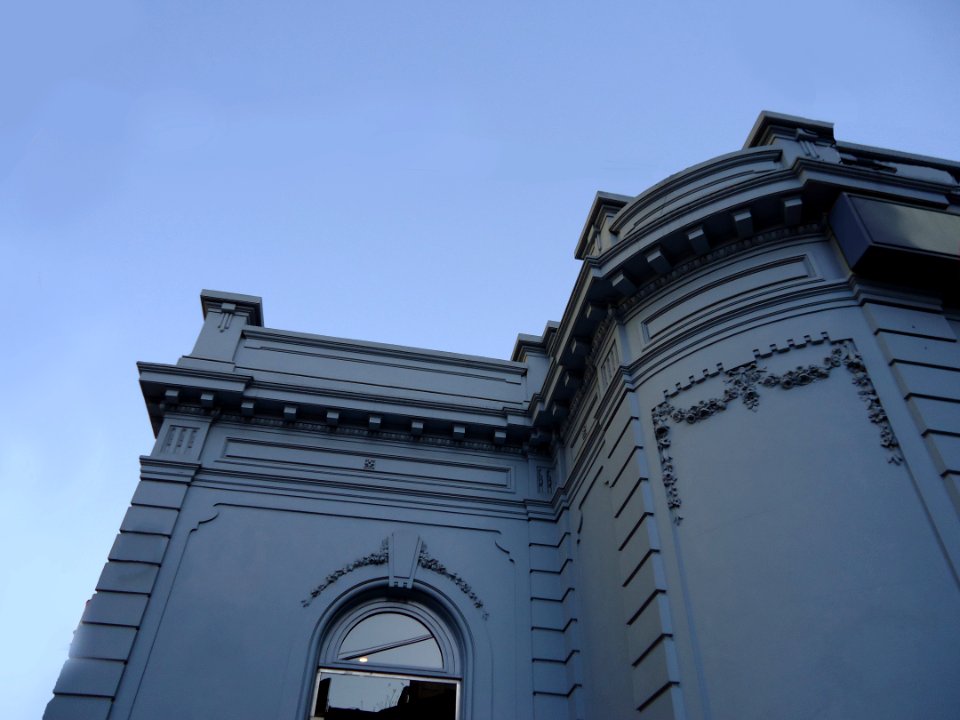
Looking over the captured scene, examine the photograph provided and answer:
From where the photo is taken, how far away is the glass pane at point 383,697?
1091 centimetres

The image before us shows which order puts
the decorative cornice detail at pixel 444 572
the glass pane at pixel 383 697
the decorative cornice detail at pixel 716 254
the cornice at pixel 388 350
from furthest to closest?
the cornice at pixel 388 350 < the decorative cornice detail at pixel 444 572 < the glass pane at pixel 383 697 < the decorative cornice detail at pixel 716 254

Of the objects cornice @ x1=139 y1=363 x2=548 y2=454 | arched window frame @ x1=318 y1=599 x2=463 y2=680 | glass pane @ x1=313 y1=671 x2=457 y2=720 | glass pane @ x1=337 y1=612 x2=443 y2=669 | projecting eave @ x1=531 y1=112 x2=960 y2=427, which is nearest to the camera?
projecting eave @ x1=531 y1=112 x2=960 y2=427

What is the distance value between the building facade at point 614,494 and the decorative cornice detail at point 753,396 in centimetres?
3

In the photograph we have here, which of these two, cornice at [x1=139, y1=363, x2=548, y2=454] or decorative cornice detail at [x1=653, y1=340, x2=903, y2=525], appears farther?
cornice at [x1=139, y1=363, x2=548, y2=454]

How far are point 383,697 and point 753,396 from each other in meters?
6.83

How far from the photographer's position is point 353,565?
1191 cm

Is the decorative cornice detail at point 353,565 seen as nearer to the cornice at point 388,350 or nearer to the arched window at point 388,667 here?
the arched window at point 388,667

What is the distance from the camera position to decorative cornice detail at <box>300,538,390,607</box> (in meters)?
11.5

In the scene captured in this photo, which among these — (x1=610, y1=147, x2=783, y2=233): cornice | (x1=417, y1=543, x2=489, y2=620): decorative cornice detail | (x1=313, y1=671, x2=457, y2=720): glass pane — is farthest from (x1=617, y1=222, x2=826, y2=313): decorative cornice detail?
(x1=313, y1=671, x2=457, y2=720): glass pane

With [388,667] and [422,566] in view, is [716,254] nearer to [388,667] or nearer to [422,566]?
[422,566]

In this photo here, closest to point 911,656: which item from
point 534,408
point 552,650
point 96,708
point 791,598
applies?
point 791,598

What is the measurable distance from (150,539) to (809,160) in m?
10.8

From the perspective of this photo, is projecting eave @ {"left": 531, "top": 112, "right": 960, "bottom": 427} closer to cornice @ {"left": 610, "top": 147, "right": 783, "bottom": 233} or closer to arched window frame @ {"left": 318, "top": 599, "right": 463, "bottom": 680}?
cornice @ {"left": 610, "top": 147, "right": 783, "bottom": 233}

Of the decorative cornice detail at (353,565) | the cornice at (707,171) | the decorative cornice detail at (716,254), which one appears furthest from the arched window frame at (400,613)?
the cornice at (707,171)
